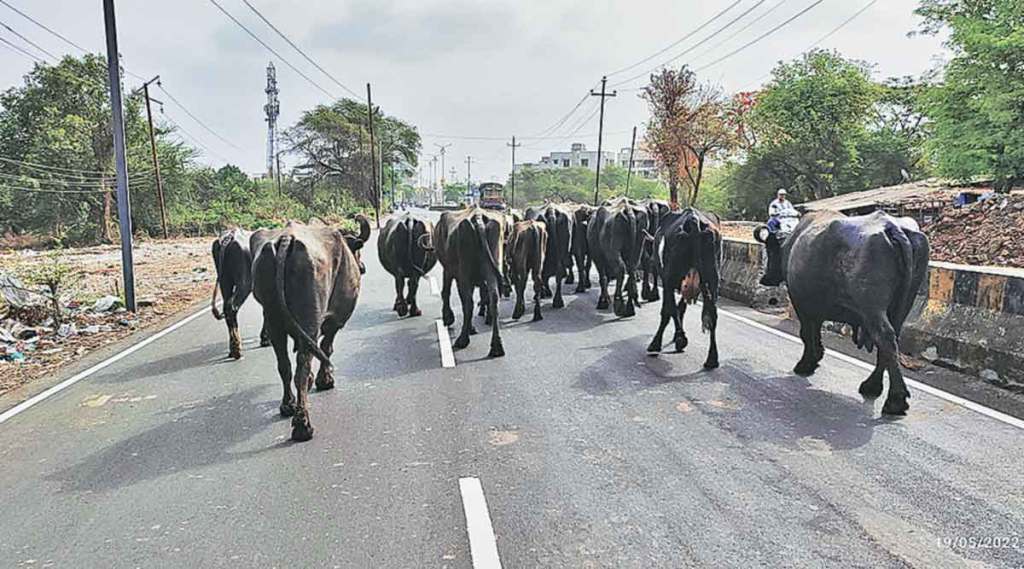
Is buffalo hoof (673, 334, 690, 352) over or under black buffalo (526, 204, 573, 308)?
under

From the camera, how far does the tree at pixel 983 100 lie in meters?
17.0

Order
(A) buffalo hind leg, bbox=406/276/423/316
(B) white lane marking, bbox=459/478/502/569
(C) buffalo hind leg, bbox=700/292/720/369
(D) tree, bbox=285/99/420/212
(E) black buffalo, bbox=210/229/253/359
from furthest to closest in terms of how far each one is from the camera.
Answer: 1. (D) tree, bbox=285/99/420/212
2. (A) buffalo hind leg, bbox=406/276/423/316
3. (E) black buffalo, bbox=210/229/253/359
4. (C) buffalo hind leg, bbox=700/292/720/369
5. (B) white lane marking, bbox=459/478/502/569

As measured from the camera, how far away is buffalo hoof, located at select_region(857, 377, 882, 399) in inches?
238

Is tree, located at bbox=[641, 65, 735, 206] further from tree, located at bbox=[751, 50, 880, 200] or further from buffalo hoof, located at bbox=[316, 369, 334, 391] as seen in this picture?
buffalo hoof, located at bbox=[316, 369, 334, 391]

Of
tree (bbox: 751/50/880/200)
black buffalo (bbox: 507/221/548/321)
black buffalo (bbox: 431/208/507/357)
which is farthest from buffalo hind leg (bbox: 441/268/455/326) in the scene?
tree (bbox: 751/50/880/200)

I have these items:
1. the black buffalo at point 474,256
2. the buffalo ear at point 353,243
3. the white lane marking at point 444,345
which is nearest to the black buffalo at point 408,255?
the white lane marking at point 444,345

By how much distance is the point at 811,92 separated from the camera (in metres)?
34.8

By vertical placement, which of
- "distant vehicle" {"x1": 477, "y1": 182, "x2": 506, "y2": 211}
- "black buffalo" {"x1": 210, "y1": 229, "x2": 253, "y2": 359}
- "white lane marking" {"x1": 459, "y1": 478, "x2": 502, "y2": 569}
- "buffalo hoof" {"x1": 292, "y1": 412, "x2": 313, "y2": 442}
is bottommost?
"white lane marking" {"x1": 459, "y1": 478, "x2": 502, "y2": 569}

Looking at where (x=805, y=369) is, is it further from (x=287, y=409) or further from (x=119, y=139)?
(x=119, y=139)

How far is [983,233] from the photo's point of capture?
45.4ft

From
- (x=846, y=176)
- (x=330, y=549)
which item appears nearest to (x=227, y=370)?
(x=330, y=549)

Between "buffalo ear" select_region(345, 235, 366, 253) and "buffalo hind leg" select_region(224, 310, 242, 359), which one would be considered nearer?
"buffalo ear" select_region(345, 235, 366, 253)

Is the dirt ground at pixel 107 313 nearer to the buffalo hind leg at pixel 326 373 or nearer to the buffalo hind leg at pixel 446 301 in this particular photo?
the buffalo hind leg at pixel 326 373

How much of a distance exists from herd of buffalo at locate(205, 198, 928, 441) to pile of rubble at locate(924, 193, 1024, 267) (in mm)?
6686
